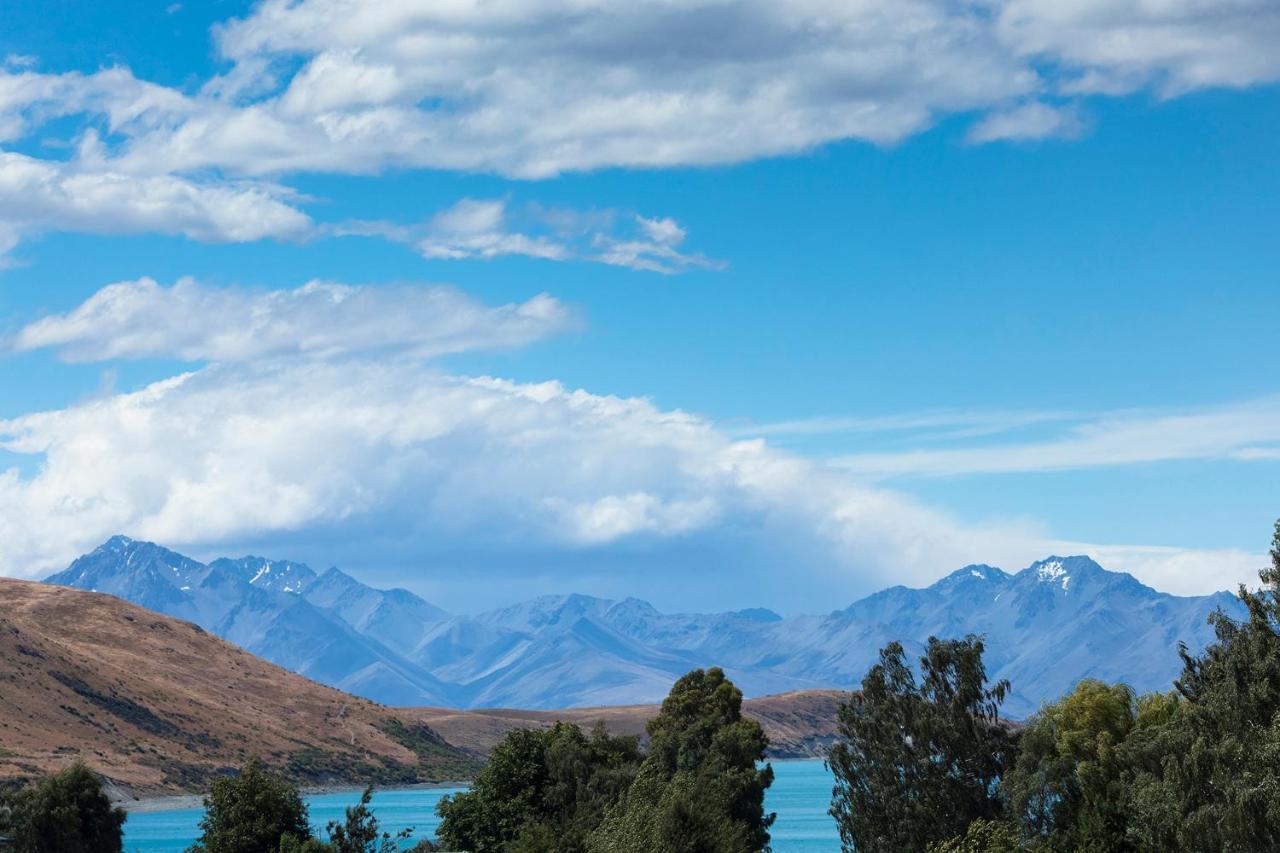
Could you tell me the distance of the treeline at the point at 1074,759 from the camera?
46750 mm

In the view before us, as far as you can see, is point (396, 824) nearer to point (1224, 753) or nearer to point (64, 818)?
point (64, 818)

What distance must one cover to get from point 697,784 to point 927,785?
32.7 feet

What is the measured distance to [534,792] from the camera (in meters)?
85.4

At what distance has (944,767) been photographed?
66750 mm

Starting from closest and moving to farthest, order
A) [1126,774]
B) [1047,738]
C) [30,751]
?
[1126,774] → [1047,738] → [30,751]

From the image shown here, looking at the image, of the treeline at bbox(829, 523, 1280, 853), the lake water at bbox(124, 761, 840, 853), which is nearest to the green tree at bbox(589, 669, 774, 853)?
the treeline at bbox(829, 523, 1280, 853)

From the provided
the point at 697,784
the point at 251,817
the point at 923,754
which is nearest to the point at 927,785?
the point at 923,754

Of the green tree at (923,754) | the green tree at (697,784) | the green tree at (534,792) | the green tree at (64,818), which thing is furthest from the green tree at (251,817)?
the green tree at (923,754)

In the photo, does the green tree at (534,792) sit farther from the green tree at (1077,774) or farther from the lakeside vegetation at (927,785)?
the green tree at (1077,774)

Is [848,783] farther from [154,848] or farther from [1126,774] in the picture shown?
[154,848]

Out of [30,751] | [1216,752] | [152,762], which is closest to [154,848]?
[30,751]

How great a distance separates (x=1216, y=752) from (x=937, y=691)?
74.4ft

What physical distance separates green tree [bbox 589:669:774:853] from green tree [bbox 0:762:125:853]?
2430cm

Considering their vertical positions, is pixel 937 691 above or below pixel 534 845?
above
